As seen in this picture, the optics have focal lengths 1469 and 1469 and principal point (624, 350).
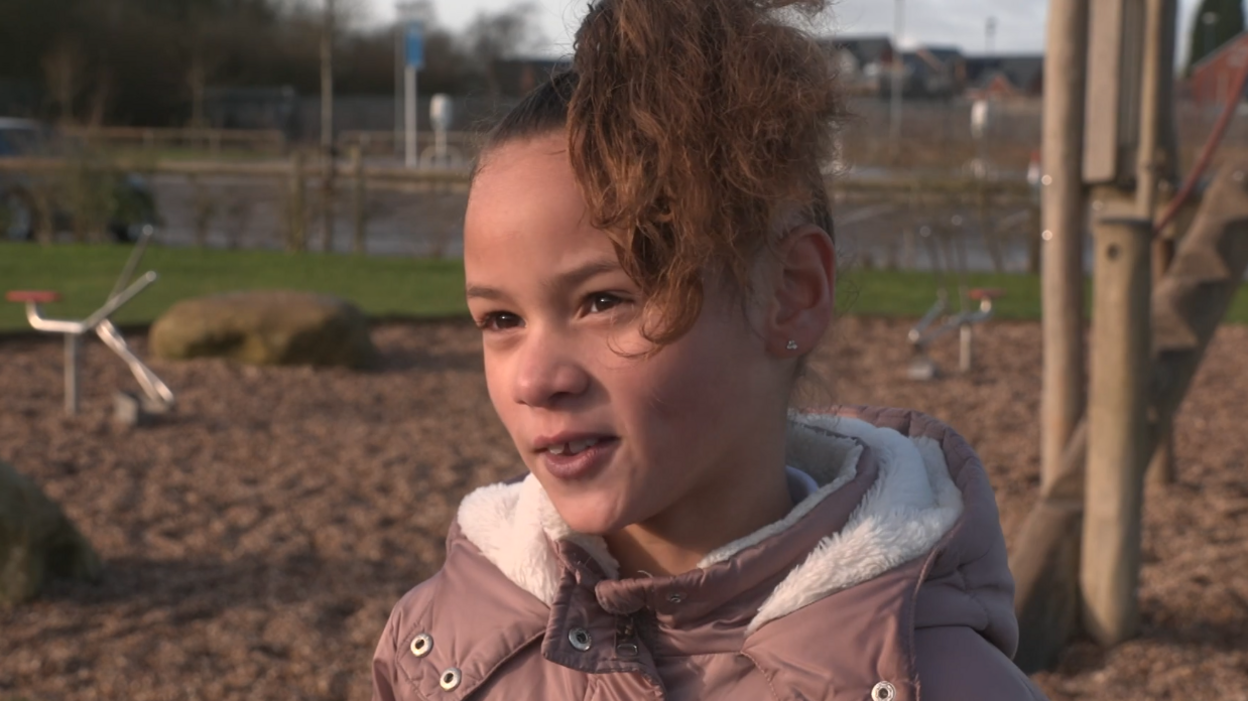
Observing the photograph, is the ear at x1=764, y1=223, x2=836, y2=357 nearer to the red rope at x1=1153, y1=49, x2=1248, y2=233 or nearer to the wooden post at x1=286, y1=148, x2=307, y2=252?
the red rope at x1=1153, y1=49, x2=1248, y2=233

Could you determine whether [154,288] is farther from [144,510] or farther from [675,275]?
[675,275]

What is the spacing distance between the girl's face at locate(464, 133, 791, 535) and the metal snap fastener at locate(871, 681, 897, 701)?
10.5 inches

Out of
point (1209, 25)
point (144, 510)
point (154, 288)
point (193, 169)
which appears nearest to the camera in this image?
point (144, 510)

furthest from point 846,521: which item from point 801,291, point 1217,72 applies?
point 1217,72

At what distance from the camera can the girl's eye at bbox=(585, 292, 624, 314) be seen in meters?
1.42

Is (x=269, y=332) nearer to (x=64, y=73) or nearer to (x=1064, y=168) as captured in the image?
(x=1064, y=168)

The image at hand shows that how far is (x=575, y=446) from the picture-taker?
1.43 metres

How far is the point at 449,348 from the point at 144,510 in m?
4.26

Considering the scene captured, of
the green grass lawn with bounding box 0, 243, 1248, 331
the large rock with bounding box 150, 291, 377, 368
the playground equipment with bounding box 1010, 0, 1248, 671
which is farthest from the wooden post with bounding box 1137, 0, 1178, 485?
the large rock with bounding box 150, 291, 377, 368

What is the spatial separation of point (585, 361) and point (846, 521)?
35 centimetres

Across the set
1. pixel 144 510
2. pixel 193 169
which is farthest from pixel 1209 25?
pixel 144 510

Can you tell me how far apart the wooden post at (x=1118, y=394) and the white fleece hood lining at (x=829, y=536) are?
2297 millimetres

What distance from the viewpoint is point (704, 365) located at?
4.70 ft

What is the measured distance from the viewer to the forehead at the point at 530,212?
1400 millimetres
